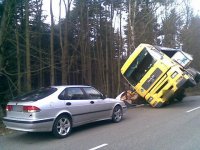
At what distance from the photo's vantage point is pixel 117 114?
1109 centimetres

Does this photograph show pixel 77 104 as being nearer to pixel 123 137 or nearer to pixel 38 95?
pixel 38 95

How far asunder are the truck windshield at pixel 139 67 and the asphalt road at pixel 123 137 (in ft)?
15.9

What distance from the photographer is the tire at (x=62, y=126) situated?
8.46m

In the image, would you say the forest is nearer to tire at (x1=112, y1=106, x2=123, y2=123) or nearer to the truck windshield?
the truck windshield

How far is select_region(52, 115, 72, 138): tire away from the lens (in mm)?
8461

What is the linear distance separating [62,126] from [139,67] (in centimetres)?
790

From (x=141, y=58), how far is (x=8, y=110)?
8215 mm

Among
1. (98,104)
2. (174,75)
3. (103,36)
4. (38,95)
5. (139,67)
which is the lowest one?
(98,104)

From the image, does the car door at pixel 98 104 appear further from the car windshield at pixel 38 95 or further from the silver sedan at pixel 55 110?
the car windshield at pixel 38 95

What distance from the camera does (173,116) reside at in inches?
468

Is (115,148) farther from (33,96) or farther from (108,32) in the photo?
(108,32)

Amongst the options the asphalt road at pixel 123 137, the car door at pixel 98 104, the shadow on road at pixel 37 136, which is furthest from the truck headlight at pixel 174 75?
the shadow on road at pixel 37 136

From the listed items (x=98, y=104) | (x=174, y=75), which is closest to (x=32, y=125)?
(x=98, y=104)

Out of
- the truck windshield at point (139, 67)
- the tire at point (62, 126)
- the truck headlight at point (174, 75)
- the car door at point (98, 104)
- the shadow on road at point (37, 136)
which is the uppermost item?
the truck windshield at point (139, 67)
